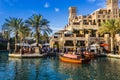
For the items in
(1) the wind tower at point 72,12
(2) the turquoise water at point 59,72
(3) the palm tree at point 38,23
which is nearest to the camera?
(2) the turquoise water at point 59,72

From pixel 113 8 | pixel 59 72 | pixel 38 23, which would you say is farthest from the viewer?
pixel 113 8

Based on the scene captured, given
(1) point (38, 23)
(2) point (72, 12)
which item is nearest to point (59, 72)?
(1) point (38, 23)

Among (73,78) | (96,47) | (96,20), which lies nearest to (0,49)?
(96,20)

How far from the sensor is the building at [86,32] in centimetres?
8038

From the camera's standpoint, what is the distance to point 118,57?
5794 cm

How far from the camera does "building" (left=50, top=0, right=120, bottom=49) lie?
80375 mm

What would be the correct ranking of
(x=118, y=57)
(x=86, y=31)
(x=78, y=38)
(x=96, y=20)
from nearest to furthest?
(x=118, y=57), (x=78, y=38), (x=86, y=31), (x=96, y=20)

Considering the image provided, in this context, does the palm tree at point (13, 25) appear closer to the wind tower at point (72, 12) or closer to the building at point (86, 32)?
the building at point (86, 32)

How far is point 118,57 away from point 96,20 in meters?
37.6

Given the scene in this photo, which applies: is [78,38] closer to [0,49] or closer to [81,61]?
→ [81,61]

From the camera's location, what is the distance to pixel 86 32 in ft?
284

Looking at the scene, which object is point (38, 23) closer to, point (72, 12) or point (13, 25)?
point (13, 25)

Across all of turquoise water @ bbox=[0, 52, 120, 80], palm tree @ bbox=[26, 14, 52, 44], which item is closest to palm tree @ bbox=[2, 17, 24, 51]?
palm tree @ bbox=[26, 14, 52, 44]

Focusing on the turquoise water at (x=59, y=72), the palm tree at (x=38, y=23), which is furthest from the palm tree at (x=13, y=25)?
the turquoise water at (x=59, y=72)
